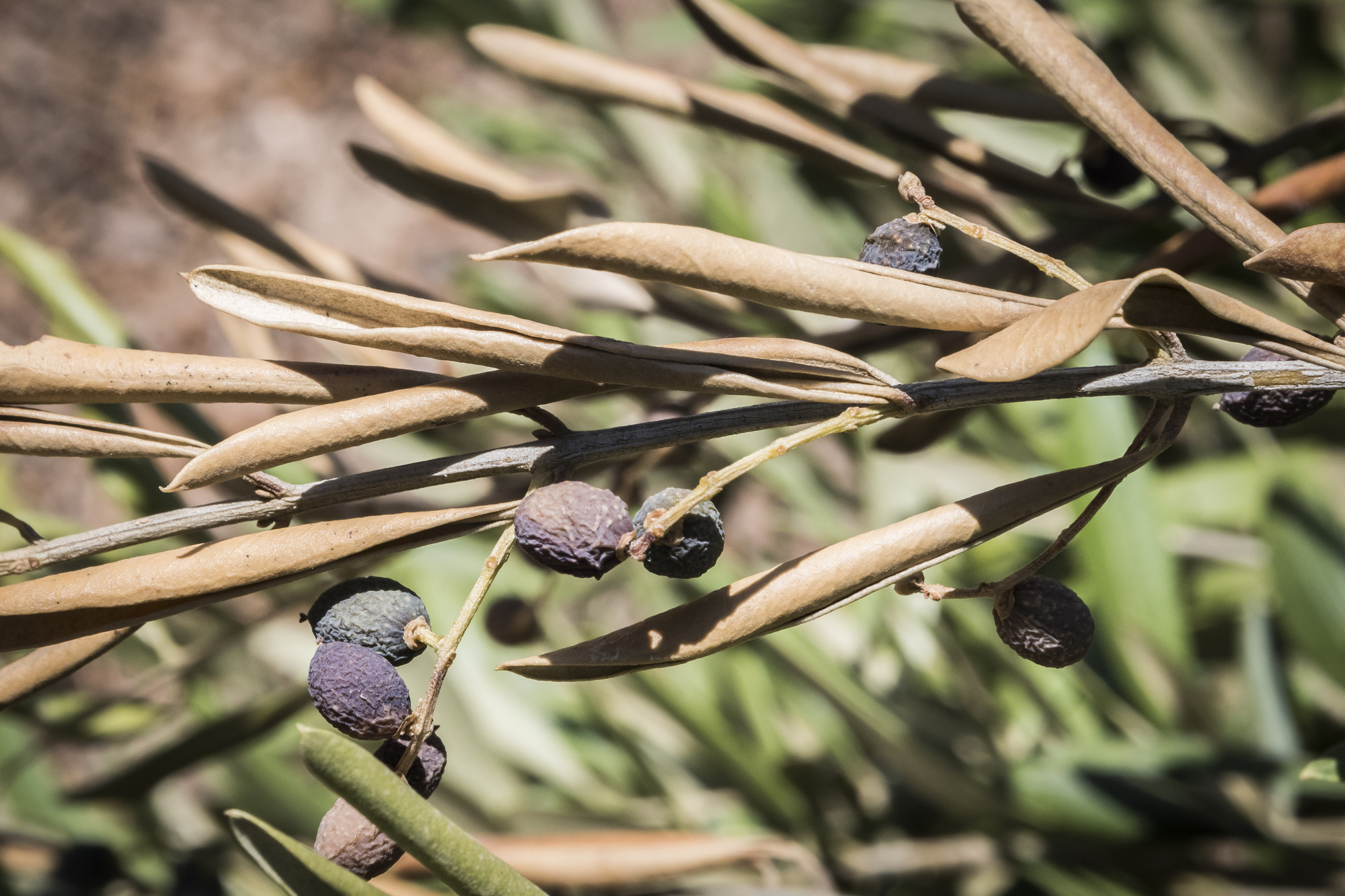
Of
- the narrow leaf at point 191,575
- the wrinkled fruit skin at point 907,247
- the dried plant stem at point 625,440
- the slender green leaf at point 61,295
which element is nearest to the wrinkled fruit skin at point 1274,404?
the dried plant stem at point 625,440

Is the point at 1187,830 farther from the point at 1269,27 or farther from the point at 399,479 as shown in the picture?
the point at 1269,27

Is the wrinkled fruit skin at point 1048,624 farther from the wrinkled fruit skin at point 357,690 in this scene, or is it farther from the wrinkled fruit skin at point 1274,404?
the wrinkled fruit skin at point 357,690

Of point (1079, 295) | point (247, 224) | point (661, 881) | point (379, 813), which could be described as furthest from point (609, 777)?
point (1079, 295)

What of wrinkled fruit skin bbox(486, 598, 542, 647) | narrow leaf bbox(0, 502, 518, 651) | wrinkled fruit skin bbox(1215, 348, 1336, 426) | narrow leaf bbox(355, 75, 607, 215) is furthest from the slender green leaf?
wrinkled fruit skin bbox(1215, 348, 1336, 426)

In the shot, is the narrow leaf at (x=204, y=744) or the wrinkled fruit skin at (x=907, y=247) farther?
the narrow leaf at (x=204, y=744)

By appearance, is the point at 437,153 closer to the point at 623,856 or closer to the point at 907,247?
the point at 907,247

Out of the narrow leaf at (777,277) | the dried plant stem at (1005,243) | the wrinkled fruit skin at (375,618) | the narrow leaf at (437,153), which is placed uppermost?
the narrow leaf at (437,153)
